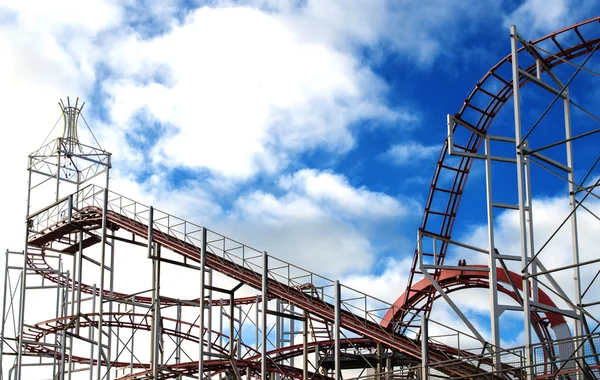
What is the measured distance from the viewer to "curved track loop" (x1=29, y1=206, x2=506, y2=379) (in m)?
22.7

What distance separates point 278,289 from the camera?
82.8ft

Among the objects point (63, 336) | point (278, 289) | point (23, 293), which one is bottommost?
point (63, 336)

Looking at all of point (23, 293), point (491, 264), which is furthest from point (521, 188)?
point (23, 293)

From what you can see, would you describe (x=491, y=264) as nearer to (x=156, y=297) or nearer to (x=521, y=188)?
(x=521, y=188)

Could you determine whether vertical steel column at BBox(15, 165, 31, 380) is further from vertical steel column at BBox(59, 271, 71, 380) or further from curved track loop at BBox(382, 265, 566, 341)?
curved track loop at BBox(382, 265, 566, 341)

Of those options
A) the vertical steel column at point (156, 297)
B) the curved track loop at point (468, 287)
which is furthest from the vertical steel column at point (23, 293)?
the curved track loop at point (468, 287)

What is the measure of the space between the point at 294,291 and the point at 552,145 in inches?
353

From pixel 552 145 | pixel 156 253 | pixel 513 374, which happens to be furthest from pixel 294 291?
pixel 552 145

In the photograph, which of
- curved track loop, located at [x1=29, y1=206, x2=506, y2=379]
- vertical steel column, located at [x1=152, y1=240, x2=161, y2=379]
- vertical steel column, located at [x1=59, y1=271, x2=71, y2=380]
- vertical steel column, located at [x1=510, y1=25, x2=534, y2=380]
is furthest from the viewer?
vertical steel column, located at [x1=59, y1=271, x2=71, y2=380]

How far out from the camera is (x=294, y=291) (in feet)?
83.0

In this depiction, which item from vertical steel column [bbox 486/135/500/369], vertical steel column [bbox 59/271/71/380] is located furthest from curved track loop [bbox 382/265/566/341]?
vertical steel column [bbox 59/271/71/380]

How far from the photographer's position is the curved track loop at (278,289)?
22719 mm

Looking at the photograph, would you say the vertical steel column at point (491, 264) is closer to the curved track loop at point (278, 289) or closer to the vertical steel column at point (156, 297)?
the curved track loop at point (278, 289)

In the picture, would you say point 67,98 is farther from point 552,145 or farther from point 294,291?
point 552,145
